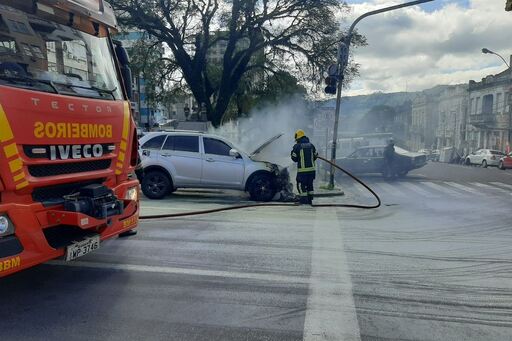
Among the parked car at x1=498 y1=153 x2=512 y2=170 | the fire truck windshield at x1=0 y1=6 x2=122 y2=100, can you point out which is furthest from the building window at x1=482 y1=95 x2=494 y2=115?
the fire truck windshield at x1=0 y1=6 x2=122 y2=100

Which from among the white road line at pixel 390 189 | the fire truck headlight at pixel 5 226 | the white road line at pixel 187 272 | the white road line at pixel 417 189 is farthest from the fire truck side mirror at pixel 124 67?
the white road line at pixel 417 189

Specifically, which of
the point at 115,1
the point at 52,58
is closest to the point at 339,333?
the point at 52,58

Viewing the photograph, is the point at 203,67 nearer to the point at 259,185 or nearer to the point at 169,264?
the point at 259,185

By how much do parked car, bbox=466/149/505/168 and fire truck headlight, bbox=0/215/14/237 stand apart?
36.1 metres

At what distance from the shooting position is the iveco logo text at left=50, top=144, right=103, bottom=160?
3834 millimetres

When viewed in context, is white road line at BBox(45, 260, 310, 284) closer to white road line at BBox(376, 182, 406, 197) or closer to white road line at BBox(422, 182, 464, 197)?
white road line at BBox(376, 182, 406, 197)

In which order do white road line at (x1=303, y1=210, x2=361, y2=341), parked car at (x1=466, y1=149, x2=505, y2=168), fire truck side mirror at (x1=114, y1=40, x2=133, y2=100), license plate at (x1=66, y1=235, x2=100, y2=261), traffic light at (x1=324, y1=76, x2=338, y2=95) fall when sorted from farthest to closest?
parked car at (x1=466, y1=149, x2=505, y2=168) → traffic light at (x1=324, y1=76, x2=338, y2=95) → fire truck side mirror at (x1=114, y1=40, x2=133, y2=100) → license plate at (x1=66, y1=235, x2=100, y2=261) → white road line at (x1=303, y1=210, x2=361, y2=341)

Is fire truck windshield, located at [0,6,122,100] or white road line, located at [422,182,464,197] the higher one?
fire truck windshield, located at [0,6,122,100]

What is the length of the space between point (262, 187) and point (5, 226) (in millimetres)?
8274

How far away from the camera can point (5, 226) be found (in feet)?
11.0

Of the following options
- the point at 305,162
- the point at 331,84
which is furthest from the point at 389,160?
the point at 305,162

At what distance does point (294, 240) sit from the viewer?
6.66 m

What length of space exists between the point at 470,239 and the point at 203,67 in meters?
20.0

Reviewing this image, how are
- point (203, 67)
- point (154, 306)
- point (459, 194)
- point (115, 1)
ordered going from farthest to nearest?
point (203, 67)
point (115, 1)
point (459, 194)
point (154, 306)
